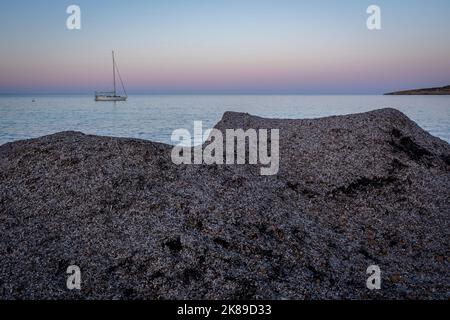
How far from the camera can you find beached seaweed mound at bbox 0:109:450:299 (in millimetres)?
5293

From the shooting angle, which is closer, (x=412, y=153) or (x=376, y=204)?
(x=376, y=204)

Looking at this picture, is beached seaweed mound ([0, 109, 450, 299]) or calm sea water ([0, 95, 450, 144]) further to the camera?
calm sea water ([0, 95, 450, 144])

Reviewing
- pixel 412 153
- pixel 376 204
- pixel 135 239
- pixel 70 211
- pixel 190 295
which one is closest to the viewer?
pixel 190 295

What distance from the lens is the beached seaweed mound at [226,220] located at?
529 cm

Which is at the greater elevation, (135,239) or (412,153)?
(412,153)

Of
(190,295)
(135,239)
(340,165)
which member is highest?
(340,165)

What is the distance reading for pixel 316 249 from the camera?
614 cm

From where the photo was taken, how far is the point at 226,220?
654 centimetres

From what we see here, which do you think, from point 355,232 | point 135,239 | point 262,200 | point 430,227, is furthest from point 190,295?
point 430,227

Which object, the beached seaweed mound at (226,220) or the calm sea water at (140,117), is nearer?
the beached seaweed mound at (226,220)

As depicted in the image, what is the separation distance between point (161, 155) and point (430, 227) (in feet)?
18.3

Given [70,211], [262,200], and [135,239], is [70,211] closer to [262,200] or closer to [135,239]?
[135,239]

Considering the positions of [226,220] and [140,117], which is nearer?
[226,220]

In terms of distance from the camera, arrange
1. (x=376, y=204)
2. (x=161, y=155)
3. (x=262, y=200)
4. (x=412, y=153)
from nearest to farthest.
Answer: (x=262, y=200)
(x=376, y=204)
(x=161, y=155)
(x=412, y=153)
